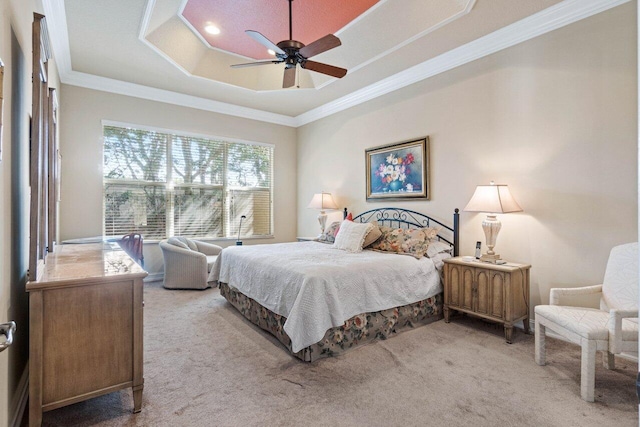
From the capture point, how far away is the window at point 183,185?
4.80m

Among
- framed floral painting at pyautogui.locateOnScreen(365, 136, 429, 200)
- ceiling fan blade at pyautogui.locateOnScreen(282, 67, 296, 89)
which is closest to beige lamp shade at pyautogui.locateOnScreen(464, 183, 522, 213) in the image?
framed floral painting at pyautogui.locateOnScreen(365, 136, 429, 200)

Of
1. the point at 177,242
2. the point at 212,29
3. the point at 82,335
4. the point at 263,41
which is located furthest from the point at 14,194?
the point at 177,242

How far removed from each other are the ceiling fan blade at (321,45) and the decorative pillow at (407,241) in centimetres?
209

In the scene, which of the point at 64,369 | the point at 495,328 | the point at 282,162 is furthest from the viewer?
the point at 282,162

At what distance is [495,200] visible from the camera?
303cm

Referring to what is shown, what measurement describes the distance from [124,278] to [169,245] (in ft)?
9.65

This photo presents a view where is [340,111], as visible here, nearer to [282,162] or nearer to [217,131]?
[282,162]

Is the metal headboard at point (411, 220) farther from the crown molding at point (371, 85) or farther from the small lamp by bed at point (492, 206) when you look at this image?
the crown molding at point (371, 85)

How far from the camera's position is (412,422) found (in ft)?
5.88

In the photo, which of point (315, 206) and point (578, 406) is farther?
point (315, 206)

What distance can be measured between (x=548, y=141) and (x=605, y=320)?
1640 millimetres

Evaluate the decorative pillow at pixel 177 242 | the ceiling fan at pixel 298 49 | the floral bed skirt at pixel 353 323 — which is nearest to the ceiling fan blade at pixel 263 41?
the ceiling fan at pixel 298 49

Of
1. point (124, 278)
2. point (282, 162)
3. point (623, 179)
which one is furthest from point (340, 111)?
point (124, 278)

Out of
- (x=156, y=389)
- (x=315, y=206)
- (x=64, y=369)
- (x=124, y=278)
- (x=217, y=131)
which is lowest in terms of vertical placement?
(x=156, y=389)
